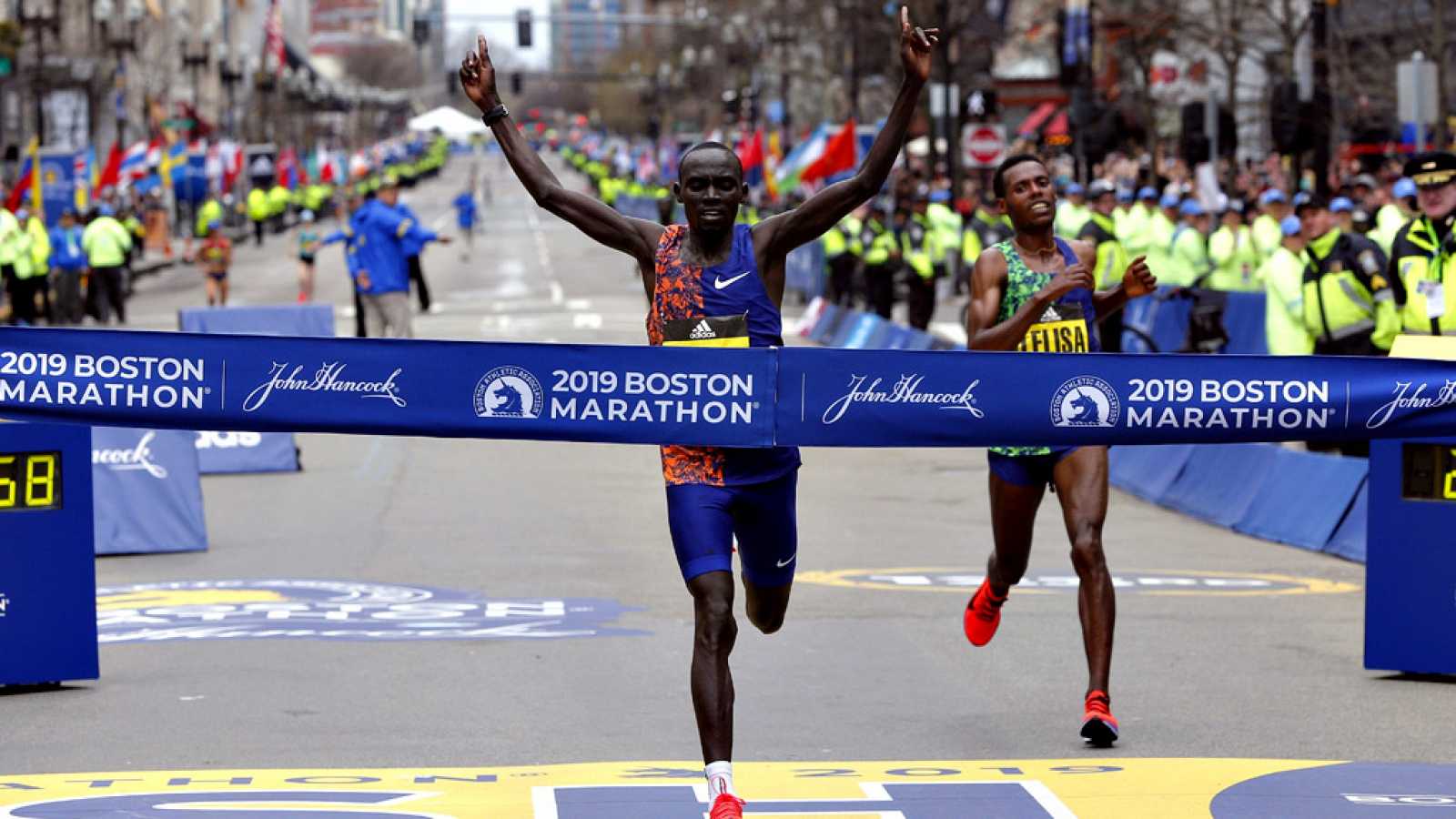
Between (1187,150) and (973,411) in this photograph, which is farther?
(1187,150)

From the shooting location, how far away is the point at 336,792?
715 centimetres

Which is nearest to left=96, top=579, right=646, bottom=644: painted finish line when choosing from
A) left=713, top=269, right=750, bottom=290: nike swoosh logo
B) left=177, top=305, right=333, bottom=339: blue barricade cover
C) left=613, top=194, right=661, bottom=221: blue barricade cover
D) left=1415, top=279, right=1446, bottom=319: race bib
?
left=713, top=269, right=750, bottom=290: nike swoosh logo

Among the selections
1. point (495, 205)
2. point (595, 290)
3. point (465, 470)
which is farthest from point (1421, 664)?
point (495, 205)

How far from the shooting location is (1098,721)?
7.88m

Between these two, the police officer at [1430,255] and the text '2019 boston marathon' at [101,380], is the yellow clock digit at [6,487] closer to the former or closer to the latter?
the text '2019 boston marathon' at [101,380]

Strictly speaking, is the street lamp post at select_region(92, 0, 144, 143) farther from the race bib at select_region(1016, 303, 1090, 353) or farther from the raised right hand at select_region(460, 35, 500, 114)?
the raised right hand at select_region(460, 35, 500, 114)

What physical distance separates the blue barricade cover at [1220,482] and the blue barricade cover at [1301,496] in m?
0.04

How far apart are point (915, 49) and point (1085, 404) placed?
4.30 ft

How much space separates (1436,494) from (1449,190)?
251 centimetres

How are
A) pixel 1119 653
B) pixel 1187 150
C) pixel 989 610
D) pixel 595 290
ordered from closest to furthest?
pixel 989 610, pixel 1119 653, pixel 1187 150, pixel 595 290

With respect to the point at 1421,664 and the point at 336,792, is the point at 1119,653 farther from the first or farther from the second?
the point at 336,792

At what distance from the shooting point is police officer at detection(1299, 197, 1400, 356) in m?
16.8

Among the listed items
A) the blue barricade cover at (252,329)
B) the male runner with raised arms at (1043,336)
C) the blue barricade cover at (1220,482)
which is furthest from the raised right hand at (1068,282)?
the blue barricade cover at (252,329)

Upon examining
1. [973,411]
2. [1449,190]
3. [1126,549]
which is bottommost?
[1126,549]
